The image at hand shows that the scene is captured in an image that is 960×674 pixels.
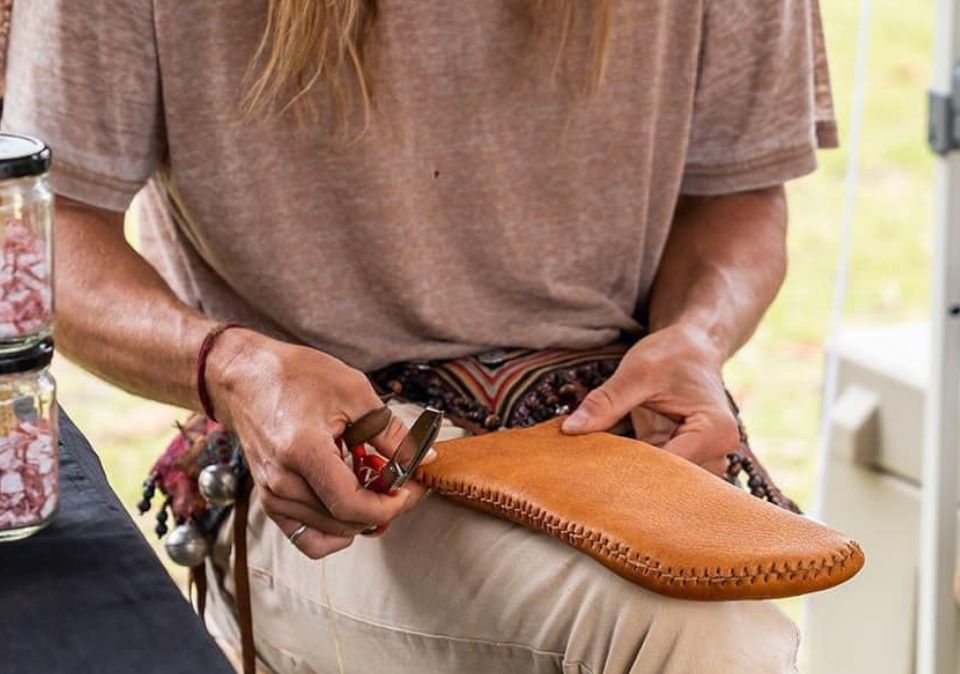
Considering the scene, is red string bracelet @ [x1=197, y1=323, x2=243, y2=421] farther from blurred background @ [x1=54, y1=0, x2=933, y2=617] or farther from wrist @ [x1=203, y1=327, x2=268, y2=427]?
blurred background @ [x1=54, y1=0, x2=933, y2=617]

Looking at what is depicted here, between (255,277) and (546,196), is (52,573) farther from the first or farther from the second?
(546,196)

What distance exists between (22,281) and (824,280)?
3328 millimetres

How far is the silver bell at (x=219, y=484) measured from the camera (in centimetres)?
135

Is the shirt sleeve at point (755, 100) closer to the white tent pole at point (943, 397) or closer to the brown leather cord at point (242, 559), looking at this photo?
the white tent pole at point (943, 397)

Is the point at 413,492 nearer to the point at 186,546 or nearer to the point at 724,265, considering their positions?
the point at 186,546

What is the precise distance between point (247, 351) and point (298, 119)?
23cm

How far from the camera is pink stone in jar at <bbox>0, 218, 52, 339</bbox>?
875 millimetres

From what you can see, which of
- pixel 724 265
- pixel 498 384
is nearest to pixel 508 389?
pixel 498 384

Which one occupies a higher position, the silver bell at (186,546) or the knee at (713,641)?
the knee at (713,641)

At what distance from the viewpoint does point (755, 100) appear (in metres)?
1.51

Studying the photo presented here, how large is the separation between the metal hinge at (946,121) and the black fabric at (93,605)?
109 cm

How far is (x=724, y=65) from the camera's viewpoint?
1.49m

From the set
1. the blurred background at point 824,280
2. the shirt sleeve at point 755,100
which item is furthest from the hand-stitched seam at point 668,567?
the blurred background at point 824,280

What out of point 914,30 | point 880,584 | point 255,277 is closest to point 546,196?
point 255,277
